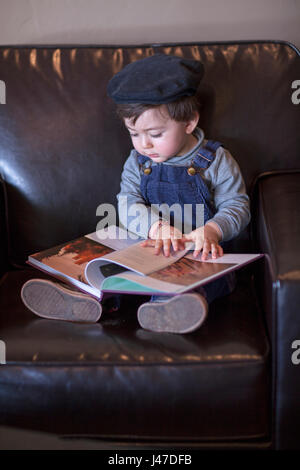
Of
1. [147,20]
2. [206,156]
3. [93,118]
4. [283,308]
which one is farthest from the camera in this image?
[147,20]

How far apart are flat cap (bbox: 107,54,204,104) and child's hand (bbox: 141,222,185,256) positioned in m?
0.31

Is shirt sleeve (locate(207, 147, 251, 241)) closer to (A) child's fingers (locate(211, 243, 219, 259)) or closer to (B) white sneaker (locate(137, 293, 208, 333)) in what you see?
(A) child's fingers (locate(211, 243, 219, 259))

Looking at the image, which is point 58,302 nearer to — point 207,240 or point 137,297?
point 137,297

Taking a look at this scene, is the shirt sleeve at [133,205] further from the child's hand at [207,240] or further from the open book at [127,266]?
the child's hand at [207,240]

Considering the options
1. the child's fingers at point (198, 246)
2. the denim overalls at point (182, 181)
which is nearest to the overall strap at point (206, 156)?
the denim overalls at point (182, 181)

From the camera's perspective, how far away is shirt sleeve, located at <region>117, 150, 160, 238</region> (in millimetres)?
1288

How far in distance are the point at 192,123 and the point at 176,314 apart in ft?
1.69

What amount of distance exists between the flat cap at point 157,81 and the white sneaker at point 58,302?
477 mm

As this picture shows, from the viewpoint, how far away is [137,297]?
124 centimetres

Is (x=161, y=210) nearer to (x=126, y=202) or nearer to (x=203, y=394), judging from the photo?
(x=126, y=202)

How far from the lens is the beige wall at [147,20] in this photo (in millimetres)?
1507

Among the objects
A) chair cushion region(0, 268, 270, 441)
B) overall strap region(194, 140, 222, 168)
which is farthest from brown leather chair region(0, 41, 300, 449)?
overall strap region(194, 140, 222, 168)

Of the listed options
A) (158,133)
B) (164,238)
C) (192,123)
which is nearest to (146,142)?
(158,133)

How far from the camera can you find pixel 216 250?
1.14 metres
